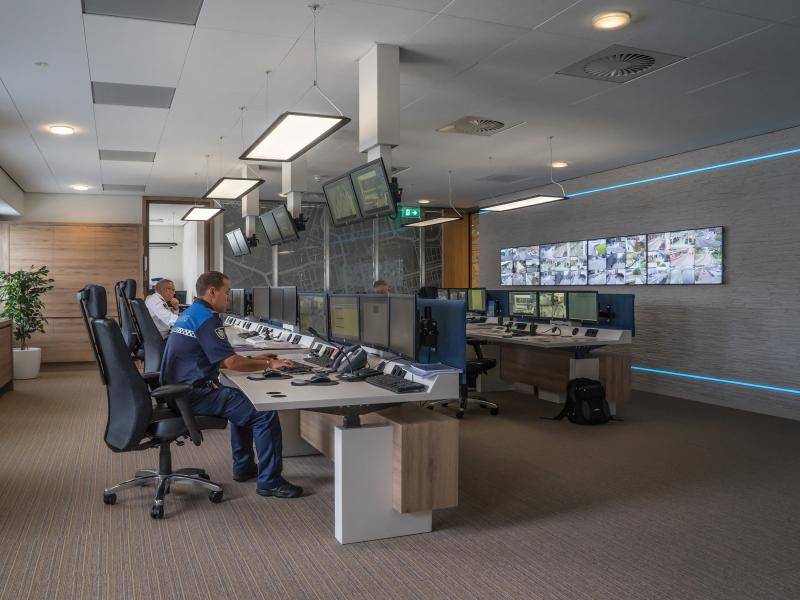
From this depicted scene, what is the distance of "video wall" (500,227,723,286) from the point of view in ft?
24.5

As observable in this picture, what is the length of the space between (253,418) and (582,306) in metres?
4.40

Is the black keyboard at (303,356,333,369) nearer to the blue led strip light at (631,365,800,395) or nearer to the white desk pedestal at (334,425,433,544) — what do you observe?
the white desk pedestal at (334,425,433,544)

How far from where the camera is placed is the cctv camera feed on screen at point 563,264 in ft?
31.0

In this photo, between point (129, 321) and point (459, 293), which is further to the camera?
point (459, 293)

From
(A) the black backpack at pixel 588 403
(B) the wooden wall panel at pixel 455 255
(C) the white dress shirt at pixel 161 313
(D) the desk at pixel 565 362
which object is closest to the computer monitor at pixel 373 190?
(D) the desk at pixel 565 362

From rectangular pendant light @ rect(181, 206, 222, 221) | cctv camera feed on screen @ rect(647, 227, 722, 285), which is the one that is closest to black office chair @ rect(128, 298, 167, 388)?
rectangular pendant light @ rect(181, 206, 222, 221)

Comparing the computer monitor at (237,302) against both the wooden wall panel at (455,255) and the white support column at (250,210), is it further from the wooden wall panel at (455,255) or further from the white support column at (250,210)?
the wooden wall panel at (455,255)

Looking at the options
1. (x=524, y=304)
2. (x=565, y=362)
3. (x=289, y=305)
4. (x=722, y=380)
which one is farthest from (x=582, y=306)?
(x=289, y=305)

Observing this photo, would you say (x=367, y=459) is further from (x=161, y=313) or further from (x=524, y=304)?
(x=524, y=304)

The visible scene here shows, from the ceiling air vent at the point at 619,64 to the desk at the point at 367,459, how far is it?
278cm

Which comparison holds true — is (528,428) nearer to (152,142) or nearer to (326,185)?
(326,185)

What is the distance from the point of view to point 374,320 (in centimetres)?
413

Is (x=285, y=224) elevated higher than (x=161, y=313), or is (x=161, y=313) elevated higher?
(x=285, y=224)

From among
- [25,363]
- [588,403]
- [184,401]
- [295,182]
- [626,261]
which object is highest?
[295,182]
